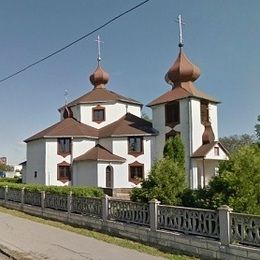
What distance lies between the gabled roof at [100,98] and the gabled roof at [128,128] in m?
1.93

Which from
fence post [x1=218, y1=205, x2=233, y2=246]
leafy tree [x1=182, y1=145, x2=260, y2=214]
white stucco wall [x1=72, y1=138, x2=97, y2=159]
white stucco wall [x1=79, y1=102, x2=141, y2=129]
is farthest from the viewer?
white stucco wall [x1=79, y1=102, x2=141, y2=129]

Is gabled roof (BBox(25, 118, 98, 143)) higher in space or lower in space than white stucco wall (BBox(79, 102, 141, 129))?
lower

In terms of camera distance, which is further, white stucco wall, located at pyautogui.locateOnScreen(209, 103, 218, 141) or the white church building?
white stucco wall, located at pyautogui.locateOnScreen(209, 103, 218, 141)

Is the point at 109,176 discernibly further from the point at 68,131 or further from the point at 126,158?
the point at 68,131

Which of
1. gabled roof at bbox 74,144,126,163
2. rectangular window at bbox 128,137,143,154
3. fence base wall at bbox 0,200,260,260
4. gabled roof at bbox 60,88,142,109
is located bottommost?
fence base wall at bbox 0,200,260,260

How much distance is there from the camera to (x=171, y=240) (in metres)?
10.5

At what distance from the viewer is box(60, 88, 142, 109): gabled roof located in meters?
40.4

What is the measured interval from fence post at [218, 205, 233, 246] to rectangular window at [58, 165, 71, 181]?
2847 cm

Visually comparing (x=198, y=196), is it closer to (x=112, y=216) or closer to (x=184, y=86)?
(x=112, y=216)

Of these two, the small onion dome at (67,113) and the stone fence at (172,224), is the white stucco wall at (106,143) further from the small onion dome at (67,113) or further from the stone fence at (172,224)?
the stone fence at (172,224)

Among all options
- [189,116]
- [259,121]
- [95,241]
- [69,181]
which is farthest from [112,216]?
[259,121]

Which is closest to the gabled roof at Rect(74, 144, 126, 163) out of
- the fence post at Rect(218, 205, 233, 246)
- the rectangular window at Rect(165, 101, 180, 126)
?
the rectangular window at Rect(165, 101, 180, 126)

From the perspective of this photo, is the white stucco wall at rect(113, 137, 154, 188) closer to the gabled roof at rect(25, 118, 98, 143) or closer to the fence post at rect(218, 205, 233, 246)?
the gabled roof at rect(25, 118, 98, 143)

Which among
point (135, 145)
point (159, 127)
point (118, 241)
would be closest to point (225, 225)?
point (118, 241)
